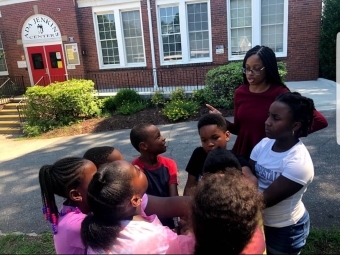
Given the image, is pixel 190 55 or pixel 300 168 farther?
pixel 190 55

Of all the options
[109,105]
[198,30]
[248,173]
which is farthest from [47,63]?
[248,173]

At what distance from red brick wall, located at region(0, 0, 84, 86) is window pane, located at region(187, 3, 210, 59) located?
5.10m

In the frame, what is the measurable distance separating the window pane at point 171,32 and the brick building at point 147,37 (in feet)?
0.13

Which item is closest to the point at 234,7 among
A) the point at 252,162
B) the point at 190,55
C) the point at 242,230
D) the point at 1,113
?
the point at 190,55

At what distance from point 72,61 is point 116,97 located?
3.96 meters

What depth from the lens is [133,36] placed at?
13789mm

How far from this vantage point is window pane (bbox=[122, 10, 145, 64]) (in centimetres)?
1355

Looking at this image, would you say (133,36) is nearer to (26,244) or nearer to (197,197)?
(26,244)

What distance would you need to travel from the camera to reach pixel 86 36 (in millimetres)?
14016

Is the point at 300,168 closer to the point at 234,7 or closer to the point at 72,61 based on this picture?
the point at 234,7

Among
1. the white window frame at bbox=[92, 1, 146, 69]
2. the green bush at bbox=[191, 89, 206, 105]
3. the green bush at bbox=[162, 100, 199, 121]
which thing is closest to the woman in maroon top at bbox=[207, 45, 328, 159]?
the green bush at bbox=[162, 100, 199, 121]

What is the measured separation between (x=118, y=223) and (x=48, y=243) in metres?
2.45

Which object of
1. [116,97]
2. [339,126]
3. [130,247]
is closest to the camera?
[130,247]

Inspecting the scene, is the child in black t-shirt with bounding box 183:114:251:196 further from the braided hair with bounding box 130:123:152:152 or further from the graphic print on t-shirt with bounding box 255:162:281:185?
the braided hair with bounding box 130:123:152:152
